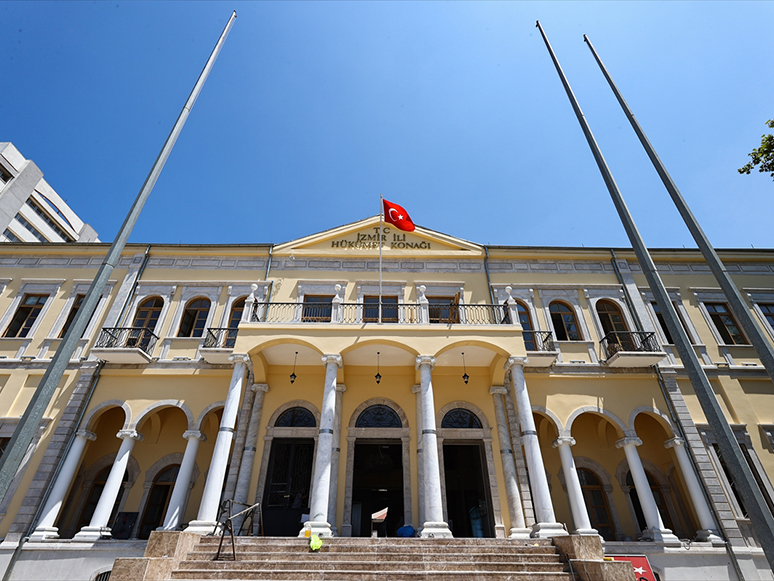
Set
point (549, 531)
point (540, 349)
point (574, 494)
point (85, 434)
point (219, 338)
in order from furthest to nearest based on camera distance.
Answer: point (219, 338) < point (540, 349) < point (85, 434) < point (574, 494) < point (549, 531)

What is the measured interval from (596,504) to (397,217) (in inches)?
437

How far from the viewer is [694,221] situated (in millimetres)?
7500

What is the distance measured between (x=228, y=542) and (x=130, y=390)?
6.53 meters

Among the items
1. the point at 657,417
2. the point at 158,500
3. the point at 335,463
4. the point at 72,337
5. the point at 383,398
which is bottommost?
the point at 158,500

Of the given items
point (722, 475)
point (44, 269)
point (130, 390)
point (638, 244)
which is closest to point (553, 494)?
point (722, 475)

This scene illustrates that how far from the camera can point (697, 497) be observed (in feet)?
37.7

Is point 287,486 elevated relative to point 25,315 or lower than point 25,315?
lower

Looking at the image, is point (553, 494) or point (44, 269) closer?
point (553, 494)

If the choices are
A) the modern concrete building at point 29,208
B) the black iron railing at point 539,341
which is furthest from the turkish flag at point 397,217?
the modern concrete building at point 29,208

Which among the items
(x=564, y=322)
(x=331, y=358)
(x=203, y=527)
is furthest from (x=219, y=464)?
(x=564, y=322)

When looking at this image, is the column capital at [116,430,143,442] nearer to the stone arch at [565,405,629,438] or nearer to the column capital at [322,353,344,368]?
the column capital at [322,353,344,368]

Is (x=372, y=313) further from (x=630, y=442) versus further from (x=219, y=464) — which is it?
(x=630, y=442)

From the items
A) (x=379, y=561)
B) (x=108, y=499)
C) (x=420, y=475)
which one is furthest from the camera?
(x=420, y=475)

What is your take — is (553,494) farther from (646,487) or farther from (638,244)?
(638,244)
